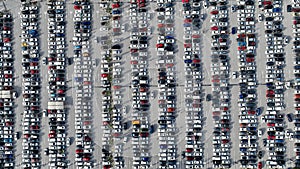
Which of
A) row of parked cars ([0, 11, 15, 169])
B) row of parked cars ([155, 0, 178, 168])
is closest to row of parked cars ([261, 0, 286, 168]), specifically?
row of parked cars ([155, 0, 178, 168])

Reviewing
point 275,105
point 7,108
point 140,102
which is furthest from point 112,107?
point 275,105

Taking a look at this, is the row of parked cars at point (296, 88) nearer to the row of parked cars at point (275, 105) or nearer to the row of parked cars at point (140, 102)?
the row of parked cars at point (275, 105)

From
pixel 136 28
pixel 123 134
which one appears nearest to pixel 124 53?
pixel 136 28

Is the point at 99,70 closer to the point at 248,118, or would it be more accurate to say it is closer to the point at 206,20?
the point at 206,20

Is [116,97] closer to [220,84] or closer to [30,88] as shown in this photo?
[30,88]

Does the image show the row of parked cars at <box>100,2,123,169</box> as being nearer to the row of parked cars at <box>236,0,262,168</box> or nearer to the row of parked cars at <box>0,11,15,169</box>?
the row of parked cars at <box>0,11,15,169</box>
